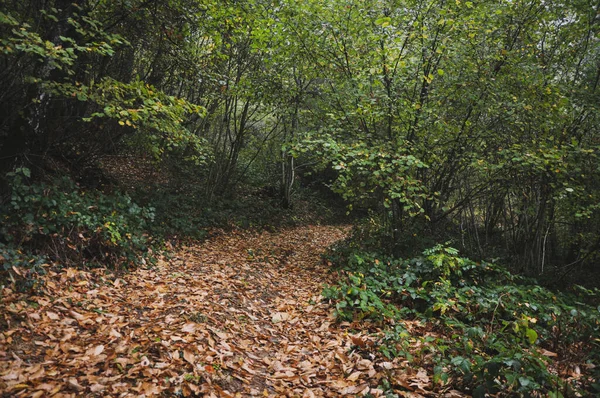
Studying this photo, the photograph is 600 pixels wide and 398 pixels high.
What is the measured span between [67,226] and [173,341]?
3017 millimetres

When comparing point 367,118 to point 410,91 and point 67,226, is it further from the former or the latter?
point 67,226

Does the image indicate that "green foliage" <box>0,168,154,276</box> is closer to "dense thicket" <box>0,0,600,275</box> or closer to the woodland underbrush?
the woodland underbrush

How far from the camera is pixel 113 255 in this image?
5.73m

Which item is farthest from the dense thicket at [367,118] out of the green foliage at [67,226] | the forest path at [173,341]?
the forest path at [173,341]

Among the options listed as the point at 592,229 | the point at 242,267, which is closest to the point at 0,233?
the point at 242,267

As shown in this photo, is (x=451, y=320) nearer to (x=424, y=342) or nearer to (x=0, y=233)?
(x=424, y=342)

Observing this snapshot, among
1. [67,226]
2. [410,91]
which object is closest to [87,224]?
[67,226]

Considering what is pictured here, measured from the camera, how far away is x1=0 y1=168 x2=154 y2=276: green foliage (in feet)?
15.7

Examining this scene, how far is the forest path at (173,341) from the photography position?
3.06 meters

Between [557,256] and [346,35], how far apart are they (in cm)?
1349

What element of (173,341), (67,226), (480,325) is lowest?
(173,341)

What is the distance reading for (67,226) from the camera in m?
5.30

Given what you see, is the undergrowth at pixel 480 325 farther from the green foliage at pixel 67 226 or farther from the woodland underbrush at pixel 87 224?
the woodland underbrush at pixel 87 224

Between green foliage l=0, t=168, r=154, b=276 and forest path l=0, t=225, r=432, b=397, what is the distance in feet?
1.29
